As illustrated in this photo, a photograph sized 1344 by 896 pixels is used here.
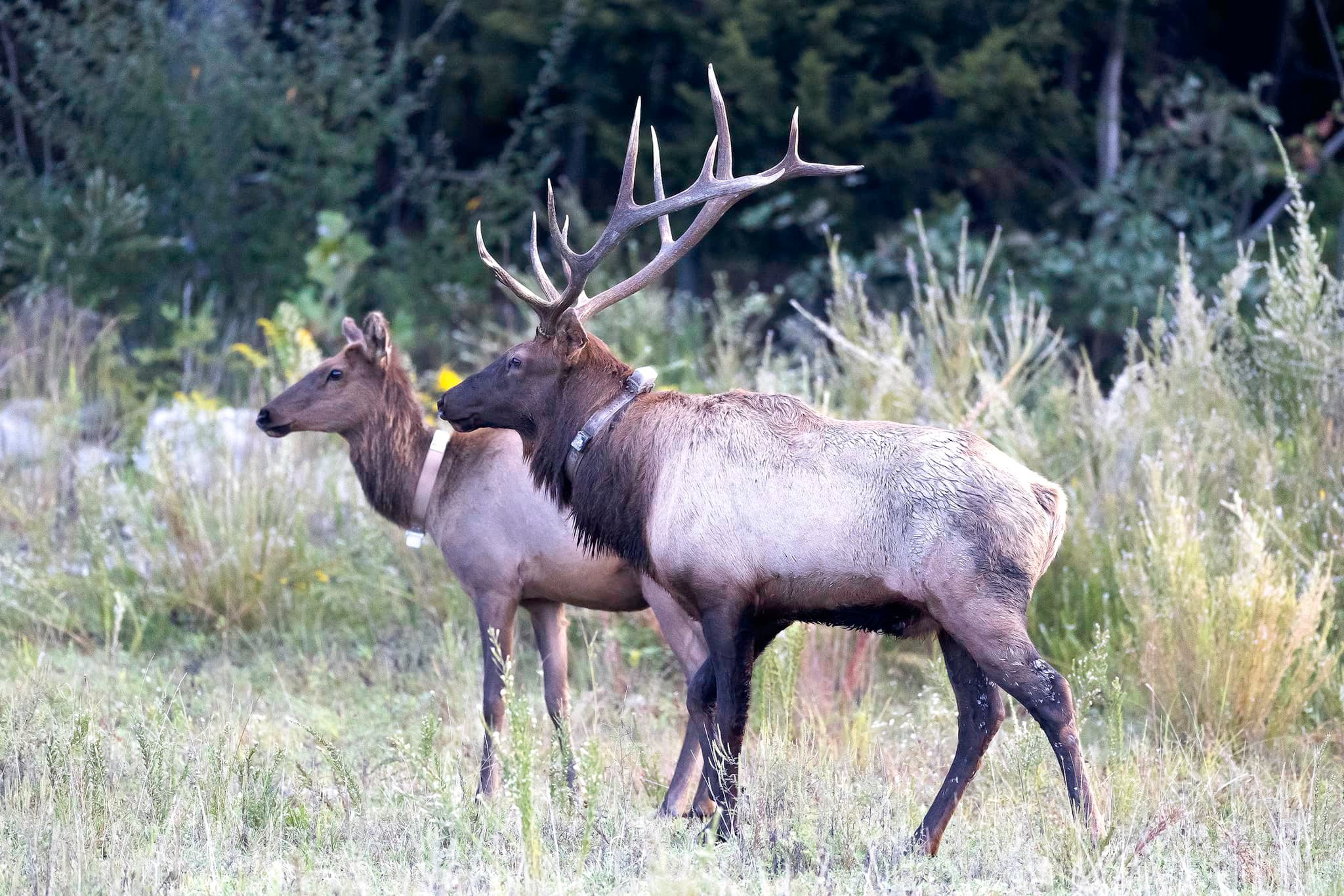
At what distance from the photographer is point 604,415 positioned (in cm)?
505

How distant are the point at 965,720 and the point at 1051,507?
2.37ft

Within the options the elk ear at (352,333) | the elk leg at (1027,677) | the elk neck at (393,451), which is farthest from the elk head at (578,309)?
the elk leg at (1027,677)

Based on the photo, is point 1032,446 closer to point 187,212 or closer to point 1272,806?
point 1272,806

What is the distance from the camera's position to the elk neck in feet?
19.7

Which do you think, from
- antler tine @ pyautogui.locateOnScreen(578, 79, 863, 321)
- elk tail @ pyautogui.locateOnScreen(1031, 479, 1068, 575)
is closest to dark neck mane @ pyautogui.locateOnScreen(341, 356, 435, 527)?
antler tine @ pyautogui.locateOnScreen(578, 79, 863, 321)

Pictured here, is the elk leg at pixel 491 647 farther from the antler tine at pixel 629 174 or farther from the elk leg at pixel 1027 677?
the elk leg at pixel 1027 677

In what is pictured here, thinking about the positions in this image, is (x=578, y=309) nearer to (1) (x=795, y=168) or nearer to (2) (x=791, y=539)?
(1) (x=795, y=168)

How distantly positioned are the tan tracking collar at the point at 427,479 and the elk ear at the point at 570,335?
99 centimetres

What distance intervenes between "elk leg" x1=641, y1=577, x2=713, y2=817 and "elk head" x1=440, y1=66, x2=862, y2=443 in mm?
734

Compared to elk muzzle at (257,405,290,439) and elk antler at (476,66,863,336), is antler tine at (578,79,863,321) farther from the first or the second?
elk muzzle at (257,405,290,439)

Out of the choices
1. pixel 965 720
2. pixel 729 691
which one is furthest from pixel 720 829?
pixel 965 720

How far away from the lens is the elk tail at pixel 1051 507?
4.46m

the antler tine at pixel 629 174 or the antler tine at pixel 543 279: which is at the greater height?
the antler tine at pixel 629 174

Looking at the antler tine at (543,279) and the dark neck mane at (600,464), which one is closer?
the dark neck mane at (600,464)
